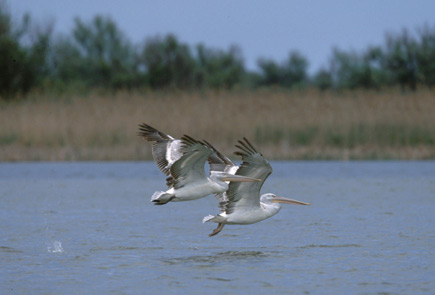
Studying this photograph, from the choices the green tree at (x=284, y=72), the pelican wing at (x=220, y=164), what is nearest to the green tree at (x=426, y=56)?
the green tree at (x=284, y=72)

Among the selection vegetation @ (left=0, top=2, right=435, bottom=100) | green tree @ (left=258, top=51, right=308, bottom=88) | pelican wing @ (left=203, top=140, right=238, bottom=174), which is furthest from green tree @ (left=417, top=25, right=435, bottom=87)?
pelican wing @ (left=203, top=140, right=238, bottom=174)

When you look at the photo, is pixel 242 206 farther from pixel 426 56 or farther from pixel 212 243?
pixel 426 56

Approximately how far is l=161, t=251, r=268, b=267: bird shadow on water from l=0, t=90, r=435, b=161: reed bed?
380 inches

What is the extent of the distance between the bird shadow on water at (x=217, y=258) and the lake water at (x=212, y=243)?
0.01 meters

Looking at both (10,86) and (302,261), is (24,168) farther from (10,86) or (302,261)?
(302,261)

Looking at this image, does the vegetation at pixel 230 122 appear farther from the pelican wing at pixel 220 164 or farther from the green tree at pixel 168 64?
the pelican wing at pixel 220 164

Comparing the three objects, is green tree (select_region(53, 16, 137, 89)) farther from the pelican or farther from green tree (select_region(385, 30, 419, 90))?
the pelican

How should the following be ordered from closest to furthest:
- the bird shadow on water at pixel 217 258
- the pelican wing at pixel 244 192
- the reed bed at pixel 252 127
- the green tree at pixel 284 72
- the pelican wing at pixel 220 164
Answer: the bird shadow on water at pixel 217 258 → the pelican wing at pixel 244 192 → the pelican wing at pixel 220 164 → the reed bed at pixel 252 127 → the green tree at pixel 284 72

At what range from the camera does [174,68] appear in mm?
30625

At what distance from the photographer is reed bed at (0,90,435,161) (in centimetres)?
1895

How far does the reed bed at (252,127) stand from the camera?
746 inches

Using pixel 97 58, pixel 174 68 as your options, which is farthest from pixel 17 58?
pixel 97 58

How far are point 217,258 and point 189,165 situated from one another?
3.10 feet

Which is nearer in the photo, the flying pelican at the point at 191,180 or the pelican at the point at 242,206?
the flying pelican at the point at 191,180
